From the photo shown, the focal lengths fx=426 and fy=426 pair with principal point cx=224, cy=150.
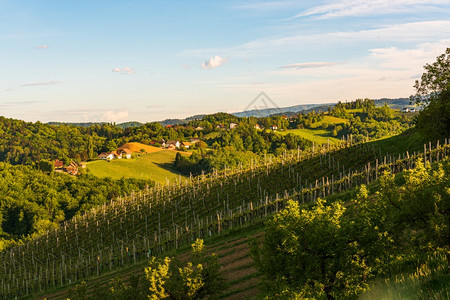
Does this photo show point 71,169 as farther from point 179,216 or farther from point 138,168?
point 179,216

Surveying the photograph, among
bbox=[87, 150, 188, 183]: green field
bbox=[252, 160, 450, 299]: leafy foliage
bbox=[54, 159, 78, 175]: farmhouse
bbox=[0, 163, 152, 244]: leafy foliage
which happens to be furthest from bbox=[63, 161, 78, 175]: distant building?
bbox=[252, 160, 450, 299]: leafy foliage

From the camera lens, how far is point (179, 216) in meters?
68.8

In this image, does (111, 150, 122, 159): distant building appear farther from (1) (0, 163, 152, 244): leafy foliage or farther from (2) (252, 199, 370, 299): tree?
(2) (252, 199, 370, 299): tree

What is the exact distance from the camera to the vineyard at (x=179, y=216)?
2133 inches

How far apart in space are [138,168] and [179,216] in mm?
104195

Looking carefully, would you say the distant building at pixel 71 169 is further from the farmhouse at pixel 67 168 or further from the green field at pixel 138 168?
the green field at pixel 138 168

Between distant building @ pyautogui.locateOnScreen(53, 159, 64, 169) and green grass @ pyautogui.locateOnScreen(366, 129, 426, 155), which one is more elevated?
green grass @ pyautogui.locateOnScreen(366, 129, 426, 155)

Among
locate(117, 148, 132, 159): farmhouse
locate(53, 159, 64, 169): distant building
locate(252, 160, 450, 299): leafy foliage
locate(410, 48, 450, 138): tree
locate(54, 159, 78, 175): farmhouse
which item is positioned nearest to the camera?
locate(252, 160, 450, 299): leafy foliage

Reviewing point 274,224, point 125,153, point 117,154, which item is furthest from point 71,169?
point 274,224

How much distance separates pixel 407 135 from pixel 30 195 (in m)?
113

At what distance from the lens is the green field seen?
162 meters

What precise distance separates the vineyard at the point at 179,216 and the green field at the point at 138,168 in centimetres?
7563

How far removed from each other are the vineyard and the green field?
248 ft

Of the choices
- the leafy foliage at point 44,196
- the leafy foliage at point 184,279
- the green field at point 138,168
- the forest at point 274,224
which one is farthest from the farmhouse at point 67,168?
the leafy foliage at point 184,279
